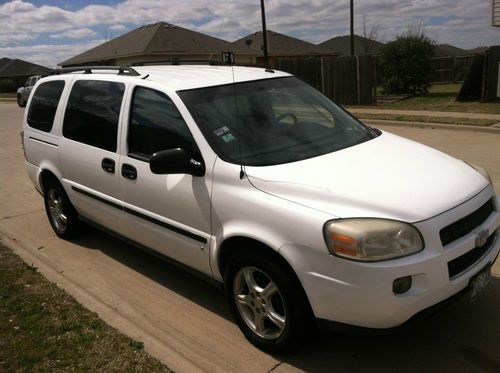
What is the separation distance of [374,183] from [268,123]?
103 cm

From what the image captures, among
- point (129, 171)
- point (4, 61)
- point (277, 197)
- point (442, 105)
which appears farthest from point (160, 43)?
point (4, 61)

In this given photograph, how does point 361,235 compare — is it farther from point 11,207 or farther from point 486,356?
point 11,207

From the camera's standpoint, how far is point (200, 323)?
12.4 feet

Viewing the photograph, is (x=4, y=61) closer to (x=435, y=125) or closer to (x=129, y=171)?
(x=435, y=125)

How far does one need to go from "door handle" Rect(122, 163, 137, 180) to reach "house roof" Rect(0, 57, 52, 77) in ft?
189

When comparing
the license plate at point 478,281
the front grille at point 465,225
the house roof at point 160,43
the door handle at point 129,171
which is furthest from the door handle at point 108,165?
the house roof at point 160,43

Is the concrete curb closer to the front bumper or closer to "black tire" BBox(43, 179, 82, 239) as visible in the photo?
"black tire" BBox(43, 179, 82, 239)

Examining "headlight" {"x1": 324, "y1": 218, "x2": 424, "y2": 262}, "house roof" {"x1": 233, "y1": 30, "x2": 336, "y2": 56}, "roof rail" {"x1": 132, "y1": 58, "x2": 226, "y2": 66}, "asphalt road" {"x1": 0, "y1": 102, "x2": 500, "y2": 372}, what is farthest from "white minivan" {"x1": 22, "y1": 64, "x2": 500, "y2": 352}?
"house roof" {"x1": 233, "y1": 30, "x2": 336, "y2": 56}

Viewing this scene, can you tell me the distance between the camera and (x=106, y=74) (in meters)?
4.66

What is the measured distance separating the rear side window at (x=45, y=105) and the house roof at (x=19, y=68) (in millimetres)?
55382

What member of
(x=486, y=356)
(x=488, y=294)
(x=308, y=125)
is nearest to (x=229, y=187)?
(x=308, y=125)

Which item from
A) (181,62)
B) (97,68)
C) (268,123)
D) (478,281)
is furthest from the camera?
(181,62)

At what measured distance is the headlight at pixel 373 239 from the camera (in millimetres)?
2668

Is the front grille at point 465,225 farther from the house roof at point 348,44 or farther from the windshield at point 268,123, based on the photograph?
the house roof at point 348,44
